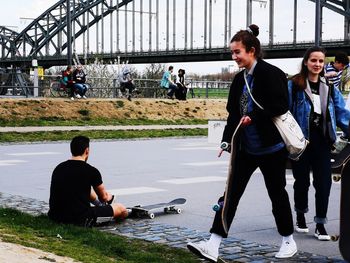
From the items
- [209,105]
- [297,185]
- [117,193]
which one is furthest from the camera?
[209,105]

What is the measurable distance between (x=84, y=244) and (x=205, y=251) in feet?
3.85

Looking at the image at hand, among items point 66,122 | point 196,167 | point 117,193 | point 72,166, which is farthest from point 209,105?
point 72,166

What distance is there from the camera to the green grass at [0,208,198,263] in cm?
586

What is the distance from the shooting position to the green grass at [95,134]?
2131cm

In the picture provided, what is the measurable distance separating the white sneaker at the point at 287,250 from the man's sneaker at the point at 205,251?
55 cm

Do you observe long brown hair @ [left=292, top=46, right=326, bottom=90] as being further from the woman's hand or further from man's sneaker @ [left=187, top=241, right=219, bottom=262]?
man's sneaker @ [left=187, top=241, right=219, bottom=262]

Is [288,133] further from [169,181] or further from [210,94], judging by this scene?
[210,94]

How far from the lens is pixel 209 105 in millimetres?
36125

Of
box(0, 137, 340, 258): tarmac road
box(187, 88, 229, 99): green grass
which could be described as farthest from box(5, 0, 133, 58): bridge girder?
box(0, 137, 340, 258): tarmac road

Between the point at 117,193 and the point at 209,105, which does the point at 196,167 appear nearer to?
the point at 117,193

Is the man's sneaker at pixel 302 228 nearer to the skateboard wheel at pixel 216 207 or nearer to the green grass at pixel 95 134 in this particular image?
the skateboard wheel at pixel 216 207

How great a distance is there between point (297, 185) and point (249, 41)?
193 cm

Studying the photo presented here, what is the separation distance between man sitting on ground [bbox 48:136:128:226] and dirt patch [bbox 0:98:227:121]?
1944cm

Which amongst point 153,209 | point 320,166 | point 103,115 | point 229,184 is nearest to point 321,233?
point 320,166
